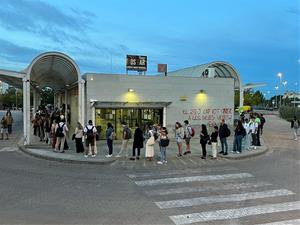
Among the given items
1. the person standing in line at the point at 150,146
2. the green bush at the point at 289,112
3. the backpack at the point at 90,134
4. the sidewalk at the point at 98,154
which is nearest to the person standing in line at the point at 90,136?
the backpack at the point at 90,134

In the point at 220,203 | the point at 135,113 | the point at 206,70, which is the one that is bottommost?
the point at 220,203

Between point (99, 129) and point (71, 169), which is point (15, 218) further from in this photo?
point (99, 129)

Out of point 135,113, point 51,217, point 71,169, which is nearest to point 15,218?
point 51,217

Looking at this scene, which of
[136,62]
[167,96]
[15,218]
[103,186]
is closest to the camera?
[15,218]

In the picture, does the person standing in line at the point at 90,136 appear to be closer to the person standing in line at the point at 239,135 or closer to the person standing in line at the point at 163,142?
the person standing in line at the point at 163,142

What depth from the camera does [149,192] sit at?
387 inches

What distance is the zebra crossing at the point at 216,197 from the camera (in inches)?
301

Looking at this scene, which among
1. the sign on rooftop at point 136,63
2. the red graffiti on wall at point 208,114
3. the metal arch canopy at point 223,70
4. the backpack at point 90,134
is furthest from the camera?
the metal arch canopy at point 223,70

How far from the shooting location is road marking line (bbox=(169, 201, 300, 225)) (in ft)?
24.5

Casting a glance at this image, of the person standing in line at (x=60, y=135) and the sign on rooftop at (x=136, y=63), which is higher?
the sign on rooftop at (x=136, y=63)

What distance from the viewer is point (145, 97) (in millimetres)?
23297

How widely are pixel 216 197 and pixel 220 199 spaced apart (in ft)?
0.70

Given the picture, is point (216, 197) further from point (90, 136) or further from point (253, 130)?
point (253, 130)

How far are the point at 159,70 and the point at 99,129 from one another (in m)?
8.61
